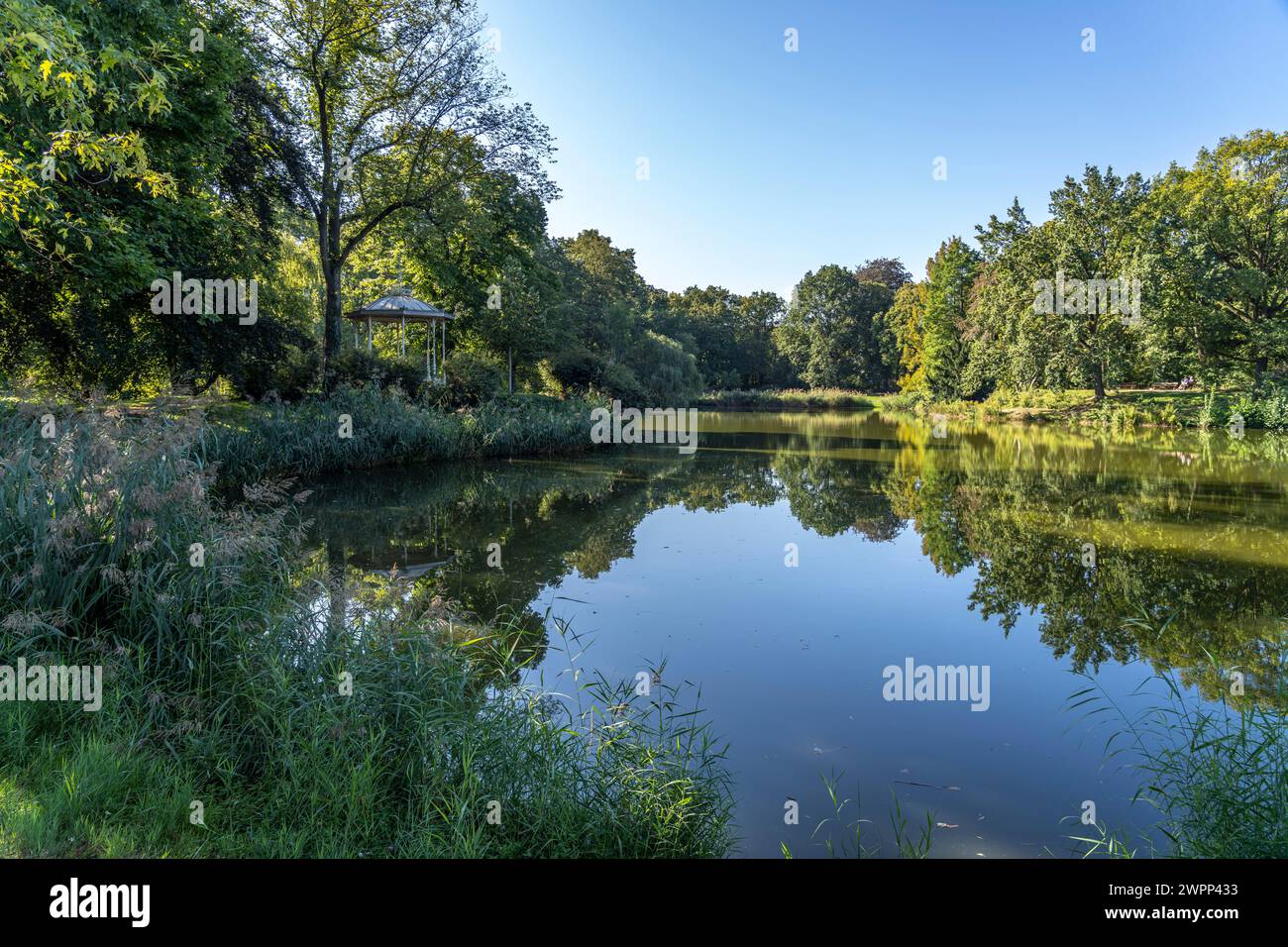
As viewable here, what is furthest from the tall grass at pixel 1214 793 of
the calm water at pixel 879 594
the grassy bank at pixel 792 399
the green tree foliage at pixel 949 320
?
the grassy bank at pixel 792 399

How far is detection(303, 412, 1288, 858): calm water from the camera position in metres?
3.58

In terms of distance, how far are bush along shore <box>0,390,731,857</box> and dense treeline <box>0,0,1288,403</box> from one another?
312 cm

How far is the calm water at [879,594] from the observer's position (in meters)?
3.58

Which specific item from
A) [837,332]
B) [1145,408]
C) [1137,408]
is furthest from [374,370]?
[837,332]

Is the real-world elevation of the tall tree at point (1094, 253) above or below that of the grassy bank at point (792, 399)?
above

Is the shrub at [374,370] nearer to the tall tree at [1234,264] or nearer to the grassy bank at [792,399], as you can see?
the tall tree at [1234,264]

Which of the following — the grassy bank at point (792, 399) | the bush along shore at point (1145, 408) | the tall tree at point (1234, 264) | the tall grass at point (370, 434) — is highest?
the tall tree at point (1234, 264)

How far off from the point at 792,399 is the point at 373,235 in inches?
1340

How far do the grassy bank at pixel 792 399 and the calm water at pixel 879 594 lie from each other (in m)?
33.5

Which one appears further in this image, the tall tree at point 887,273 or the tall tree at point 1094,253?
the tall tree at point 887,273

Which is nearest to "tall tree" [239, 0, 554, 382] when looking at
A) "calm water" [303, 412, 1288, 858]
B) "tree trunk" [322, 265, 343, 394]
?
"tree trunk" [322, 265, 343, 394]

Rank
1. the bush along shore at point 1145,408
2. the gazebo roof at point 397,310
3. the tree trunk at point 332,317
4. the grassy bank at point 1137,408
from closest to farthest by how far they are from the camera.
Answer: the tree trunk at point 332,317 < the gazebo roof at point 397,310 < the bush along shore at point 1145,408 < the grassy bank at point 1137,408

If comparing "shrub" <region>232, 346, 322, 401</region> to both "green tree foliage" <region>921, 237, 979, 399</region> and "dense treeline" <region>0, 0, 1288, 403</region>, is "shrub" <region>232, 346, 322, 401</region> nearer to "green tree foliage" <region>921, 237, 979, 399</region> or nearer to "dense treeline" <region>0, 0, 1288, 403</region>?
"dense treeline" <region>0, 0, 1288, 403</region>

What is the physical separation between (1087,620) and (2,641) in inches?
285
